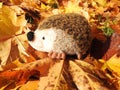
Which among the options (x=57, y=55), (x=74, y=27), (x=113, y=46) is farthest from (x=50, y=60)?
(x=113, y=46)

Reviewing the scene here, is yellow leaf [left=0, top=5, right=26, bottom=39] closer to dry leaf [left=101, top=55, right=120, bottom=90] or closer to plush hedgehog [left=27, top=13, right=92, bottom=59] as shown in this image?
plush hedgehog [left=27, top=13, right=92, bottom=59]

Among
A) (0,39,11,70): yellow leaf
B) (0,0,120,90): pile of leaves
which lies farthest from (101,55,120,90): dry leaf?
(0,39,11,70): yellow leaf

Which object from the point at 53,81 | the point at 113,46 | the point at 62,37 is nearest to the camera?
the point at 53,81

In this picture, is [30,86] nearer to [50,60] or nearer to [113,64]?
[50,60]

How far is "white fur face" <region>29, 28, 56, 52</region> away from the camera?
4.09 feet

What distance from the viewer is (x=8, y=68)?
1234 millimetres

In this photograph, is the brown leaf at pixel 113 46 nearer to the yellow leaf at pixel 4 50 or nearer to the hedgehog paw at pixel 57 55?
the hedgehog paw at pixel 57 55

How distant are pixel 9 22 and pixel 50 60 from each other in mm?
272

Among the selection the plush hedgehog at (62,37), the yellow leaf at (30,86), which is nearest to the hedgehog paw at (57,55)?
the plush hedgehog at (62,37)

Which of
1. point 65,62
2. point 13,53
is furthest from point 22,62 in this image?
point 65,62

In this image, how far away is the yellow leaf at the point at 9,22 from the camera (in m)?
1.39

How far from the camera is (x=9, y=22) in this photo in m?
1.41

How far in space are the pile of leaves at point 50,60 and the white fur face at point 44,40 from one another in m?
0.03

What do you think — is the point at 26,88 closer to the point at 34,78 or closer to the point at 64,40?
the point at 34,78
